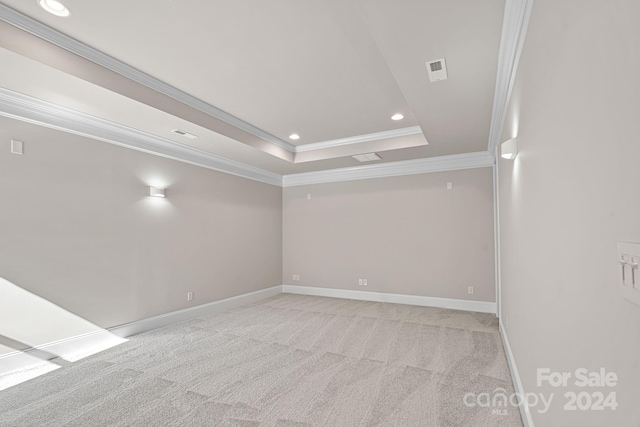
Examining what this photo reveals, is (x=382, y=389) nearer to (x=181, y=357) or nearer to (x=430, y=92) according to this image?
(x=181, y=357)

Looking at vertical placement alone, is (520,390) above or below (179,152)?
below

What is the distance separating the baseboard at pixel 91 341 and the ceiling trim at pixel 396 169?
3.00 metres

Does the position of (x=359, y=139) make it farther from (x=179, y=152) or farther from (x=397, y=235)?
(x=179, y=152)

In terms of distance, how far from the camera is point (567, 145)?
44.8 inches

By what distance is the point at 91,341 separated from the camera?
3469mm

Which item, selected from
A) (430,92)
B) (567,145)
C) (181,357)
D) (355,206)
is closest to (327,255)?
(355,206)

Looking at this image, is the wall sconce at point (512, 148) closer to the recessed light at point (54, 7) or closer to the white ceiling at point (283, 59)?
the white ceiling at point (283, 59)

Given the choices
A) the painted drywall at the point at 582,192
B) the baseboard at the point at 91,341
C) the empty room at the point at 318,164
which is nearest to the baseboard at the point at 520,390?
the empty room at the point at 318,164

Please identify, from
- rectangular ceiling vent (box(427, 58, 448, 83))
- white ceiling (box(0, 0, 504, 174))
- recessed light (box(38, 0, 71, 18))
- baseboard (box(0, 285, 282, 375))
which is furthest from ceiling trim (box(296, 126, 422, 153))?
recessed light (box(38, 0, 71, 18))

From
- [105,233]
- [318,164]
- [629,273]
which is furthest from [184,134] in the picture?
[629,273]

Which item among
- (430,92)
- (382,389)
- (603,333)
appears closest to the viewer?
(603,333)

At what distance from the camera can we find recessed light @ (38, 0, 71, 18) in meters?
2.09

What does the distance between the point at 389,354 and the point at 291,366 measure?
106 cm

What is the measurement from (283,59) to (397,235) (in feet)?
12.7
